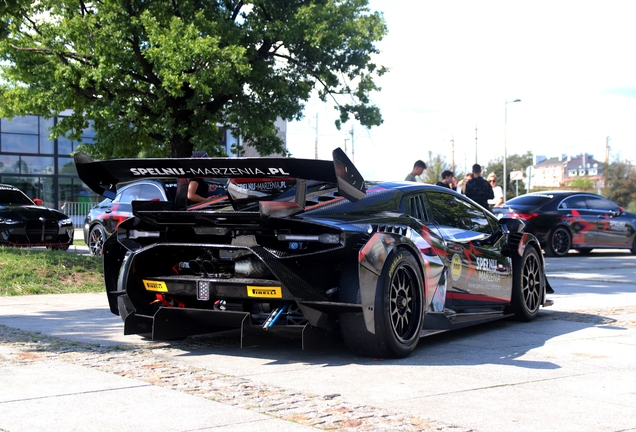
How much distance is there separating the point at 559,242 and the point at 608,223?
1.57m

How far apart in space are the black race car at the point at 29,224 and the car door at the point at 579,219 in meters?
10.9

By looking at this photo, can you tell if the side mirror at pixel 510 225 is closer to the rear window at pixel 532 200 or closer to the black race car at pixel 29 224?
the rear window at pixel 532 200

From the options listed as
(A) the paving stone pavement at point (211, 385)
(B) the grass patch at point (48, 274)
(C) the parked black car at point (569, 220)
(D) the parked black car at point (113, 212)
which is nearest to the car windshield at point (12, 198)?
(D) the parked black car at point (113, 212)

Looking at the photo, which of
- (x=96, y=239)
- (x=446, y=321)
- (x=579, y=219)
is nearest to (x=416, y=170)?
(x=446, y=321)

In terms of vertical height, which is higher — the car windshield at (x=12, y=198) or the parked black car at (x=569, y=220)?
the car windshield at (x=12, y=198)

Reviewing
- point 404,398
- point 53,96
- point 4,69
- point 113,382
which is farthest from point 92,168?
point 4,69

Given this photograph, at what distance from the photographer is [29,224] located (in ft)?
51.2

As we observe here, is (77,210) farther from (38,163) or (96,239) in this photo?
(96,239)

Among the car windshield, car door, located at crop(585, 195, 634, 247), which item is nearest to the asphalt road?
the car windshield

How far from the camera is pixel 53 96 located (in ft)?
62.3

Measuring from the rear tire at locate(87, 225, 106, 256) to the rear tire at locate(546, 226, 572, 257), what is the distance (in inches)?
385

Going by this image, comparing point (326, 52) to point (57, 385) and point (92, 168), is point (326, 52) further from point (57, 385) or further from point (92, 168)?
point (57, 385)

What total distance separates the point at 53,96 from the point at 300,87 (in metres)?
6.42

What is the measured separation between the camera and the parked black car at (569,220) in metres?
17.5
